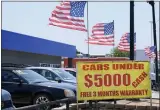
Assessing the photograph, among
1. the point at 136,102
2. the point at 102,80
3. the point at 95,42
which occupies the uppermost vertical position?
the point at 95,42

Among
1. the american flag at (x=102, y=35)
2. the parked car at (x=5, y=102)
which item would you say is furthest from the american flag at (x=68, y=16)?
the parked car at (x=5, y=102)

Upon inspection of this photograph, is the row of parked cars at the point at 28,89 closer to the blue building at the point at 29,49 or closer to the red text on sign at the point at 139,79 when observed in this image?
the red text on sign at the point at 139,79

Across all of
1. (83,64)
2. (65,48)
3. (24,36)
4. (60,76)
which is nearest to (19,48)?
(24,36)

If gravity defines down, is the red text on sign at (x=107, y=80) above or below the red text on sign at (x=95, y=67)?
below

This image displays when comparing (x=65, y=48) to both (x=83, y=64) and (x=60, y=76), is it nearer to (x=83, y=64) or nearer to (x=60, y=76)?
(x=60, y=76)

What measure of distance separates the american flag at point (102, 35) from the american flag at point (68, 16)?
5543 millimetres

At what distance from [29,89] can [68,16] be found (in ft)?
20.4

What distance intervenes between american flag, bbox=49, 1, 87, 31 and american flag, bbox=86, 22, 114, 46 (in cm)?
554

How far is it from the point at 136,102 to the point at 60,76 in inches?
194

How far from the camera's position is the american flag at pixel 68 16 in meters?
18.1

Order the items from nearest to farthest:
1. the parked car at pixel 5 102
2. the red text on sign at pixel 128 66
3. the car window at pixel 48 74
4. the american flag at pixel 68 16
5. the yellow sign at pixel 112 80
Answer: the parked car at pixel 5 102 → the yellow sign at pixel 112 80 → the red text on sign at pixel 128 66 → the car window at pixel 48 74 → the american flag at pixel 68 16

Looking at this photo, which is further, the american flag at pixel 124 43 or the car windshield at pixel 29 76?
the american flag at pixel 124 43

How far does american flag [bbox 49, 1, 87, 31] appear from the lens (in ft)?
59.3

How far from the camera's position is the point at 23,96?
13.1 metres
